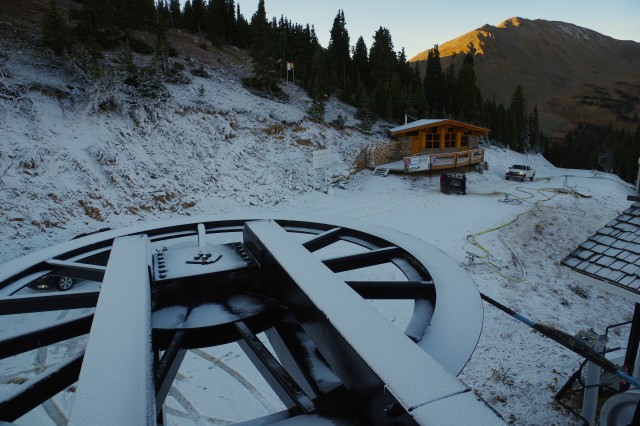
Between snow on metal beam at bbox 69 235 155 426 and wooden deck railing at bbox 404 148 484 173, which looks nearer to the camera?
snow on metal beam at bbox 69 235 155 426

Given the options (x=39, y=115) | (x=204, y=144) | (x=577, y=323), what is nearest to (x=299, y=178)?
(x=204, y=144)

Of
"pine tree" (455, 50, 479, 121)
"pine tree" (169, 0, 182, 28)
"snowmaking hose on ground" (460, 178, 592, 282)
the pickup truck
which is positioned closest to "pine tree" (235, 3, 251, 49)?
"pine tree" (169, 0, 182, 28)

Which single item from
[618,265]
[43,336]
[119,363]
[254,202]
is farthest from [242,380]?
[254,202]

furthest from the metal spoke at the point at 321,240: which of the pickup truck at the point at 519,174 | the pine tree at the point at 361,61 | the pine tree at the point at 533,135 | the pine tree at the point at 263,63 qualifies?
the pine tree at the point at 533,135

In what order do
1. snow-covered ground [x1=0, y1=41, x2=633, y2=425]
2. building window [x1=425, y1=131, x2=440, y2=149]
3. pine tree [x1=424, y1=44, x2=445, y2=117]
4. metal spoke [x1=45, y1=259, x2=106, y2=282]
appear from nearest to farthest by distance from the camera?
metal spoke [x1=45, y1=259, x2=106, y2=282], snow-covered ground [x1=0, y1=41, x2=633, y2=425], building window [x1=425, y1=131, x2=440, y2=149], pine tree [x1=424, y1=44, x2=445, y2=117]

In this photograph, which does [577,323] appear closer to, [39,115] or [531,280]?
[531,280]

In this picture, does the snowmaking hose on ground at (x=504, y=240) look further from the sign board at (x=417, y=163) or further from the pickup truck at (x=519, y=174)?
the pickup truck at (x=519, y=174)

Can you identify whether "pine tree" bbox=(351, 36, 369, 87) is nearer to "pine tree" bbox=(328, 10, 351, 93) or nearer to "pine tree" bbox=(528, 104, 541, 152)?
"pine tree" bbox=(328, 10, 351, 93)
